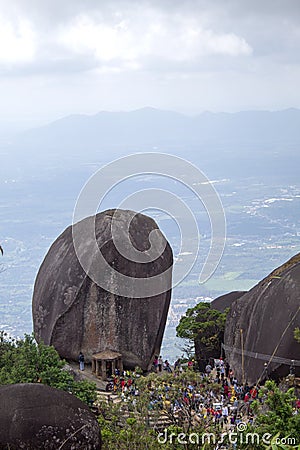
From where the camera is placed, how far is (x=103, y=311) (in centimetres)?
2462

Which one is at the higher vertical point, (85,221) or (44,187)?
(44,187)

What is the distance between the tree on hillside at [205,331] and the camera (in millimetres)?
26891

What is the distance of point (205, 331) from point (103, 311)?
14.9ft

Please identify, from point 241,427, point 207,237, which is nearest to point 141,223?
point 241,427

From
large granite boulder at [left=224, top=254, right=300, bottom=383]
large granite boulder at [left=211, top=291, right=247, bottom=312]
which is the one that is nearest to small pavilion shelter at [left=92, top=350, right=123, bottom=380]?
large granite boulder at [left=224, top=254, right=300, bottom=383]

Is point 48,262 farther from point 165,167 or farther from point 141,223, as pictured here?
point 165,167

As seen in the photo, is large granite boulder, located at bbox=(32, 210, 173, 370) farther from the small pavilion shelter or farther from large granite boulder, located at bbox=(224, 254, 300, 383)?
large granite boulder, located at bbox=(224, 254, 300, 383)

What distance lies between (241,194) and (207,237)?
253ft

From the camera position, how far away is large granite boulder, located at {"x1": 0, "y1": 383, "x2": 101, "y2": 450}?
14.9m

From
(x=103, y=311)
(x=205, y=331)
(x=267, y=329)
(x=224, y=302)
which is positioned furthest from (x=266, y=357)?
(x=224, y=302)

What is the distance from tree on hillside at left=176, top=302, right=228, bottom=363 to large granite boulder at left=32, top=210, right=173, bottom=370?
7.62ft

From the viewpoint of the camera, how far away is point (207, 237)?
343ft

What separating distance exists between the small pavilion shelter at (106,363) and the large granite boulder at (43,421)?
327 inches

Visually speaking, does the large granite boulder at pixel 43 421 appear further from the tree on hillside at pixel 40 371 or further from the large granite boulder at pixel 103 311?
the large granite boulder at pixel 103 311
